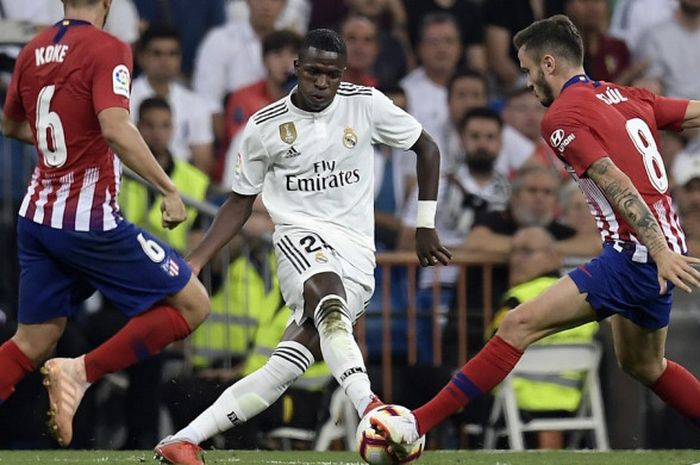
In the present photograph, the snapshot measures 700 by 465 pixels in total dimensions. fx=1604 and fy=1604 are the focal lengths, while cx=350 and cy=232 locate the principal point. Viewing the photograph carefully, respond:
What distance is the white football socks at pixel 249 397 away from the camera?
7.68 meters

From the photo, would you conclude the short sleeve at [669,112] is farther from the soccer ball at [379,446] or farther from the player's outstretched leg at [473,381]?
the soccer ball at [379,446]

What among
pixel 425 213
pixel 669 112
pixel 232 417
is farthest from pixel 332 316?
pixel 669 112

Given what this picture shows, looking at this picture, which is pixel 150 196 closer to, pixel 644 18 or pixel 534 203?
pixel 534 203

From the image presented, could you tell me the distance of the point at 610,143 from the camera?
7.56m

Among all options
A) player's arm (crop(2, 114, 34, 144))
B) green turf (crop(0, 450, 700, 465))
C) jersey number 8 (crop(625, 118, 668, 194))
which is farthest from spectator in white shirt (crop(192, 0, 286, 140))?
jersey number 8 (crop(625, 118, 668, 194))

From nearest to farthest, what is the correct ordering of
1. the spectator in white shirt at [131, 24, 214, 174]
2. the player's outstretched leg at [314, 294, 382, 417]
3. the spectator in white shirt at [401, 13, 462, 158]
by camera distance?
1. the player's outstretched leg at [314, 294, 382, 417]
2. the spectator in white shirt at [131, 24, 214, 174]
3. the spectator in white shirt at [401, 13, 462, 158]

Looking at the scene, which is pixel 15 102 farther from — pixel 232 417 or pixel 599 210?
pixel 599 210

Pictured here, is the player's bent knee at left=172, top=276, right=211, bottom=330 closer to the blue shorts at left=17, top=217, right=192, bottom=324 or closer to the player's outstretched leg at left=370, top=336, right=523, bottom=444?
the blue shorts at left=17, top=217, right=192, bottom=324

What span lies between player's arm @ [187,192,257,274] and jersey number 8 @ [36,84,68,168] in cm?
83

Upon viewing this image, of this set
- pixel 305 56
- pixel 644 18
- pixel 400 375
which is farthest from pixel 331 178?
pixel 644 18

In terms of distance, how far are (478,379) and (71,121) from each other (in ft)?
7.61

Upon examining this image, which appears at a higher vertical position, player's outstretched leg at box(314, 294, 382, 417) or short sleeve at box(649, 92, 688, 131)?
short sleeve at box(649, 92, 688, 131)

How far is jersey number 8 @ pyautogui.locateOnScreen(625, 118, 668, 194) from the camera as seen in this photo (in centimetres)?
762

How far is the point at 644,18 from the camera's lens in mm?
13883
